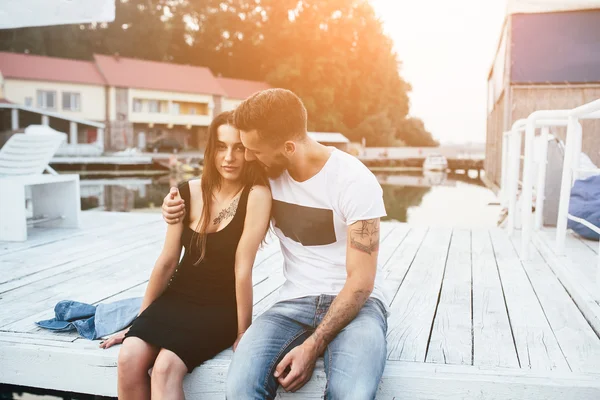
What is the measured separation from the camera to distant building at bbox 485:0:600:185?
12789 millimetres

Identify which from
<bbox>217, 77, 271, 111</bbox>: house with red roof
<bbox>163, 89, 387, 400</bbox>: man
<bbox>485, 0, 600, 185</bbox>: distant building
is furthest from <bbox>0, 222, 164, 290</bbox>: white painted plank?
<bbox>217, 77, 271, 111</bbox>: house with red roof

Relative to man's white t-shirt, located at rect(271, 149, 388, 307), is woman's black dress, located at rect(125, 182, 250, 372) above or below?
below

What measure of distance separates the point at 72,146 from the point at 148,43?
19720 mm

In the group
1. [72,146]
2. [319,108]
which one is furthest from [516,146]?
[319,108]

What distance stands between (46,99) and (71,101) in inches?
59.0

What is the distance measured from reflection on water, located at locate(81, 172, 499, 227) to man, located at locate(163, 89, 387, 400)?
38.0ft

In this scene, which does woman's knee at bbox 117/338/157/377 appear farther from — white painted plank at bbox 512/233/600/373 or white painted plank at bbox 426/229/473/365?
white painted plank at bbox 512/233/600/373

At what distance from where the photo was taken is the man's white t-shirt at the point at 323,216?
6.76ft

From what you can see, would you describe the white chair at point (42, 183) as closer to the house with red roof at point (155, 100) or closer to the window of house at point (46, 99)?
the window of house at point (46, 99)

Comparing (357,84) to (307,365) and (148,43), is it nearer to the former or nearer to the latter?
(148,43)

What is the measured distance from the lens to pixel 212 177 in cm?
236

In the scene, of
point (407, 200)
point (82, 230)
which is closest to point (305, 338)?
point (82, 230)

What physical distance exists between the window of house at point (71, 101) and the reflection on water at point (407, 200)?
10.8m

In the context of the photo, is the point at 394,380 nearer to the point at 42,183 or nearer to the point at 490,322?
the point at 490,322
